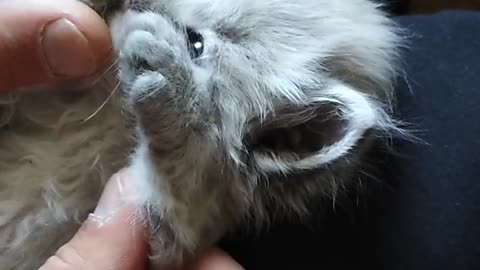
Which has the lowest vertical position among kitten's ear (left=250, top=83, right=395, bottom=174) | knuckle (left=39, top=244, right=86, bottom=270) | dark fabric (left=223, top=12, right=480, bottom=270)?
dark fabric (left=223, top=12, right=480, bottom=270)

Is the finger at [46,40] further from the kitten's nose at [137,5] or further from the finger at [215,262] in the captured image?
the finger at [215,262]

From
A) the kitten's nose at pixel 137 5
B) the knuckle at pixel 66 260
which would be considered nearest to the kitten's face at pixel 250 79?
the kitten's nose at pixel 137 5

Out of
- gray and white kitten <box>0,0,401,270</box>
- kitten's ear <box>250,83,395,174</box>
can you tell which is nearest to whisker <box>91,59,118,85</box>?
gray and white kitten <box>0,0,401,270</box>

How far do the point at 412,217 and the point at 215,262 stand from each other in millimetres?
204

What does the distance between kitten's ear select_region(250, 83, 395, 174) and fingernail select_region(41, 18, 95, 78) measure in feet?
0.57

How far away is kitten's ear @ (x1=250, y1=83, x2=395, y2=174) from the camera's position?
702mm

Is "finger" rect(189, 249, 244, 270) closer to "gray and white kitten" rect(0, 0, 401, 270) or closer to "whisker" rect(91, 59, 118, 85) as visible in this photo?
"gray and white kitten" rect(0, 0, 401, 270)

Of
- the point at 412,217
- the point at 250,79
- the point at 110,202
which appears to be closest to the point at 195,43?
the point at 250,79

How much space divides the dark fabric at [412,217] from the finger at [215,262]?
47 mm

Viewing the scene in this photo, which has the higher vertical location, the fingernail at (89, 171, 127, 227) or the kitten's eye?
the kitten's eye

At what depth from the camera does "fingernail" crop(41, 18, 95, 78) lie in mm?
670

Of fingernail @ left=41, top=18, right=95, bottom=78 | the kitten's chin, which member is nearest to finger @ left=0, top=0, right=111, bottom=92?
fingernail @ left=41, top=18, right=95, bottom=78

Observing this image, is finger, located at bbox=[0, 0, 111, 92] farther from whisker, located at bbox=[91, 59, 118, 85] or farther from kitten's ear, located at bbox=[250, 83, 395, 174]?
kitten's ear, located at bbox=[250, 83, 395, 174]

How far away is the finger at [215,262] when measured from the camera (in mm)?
728
